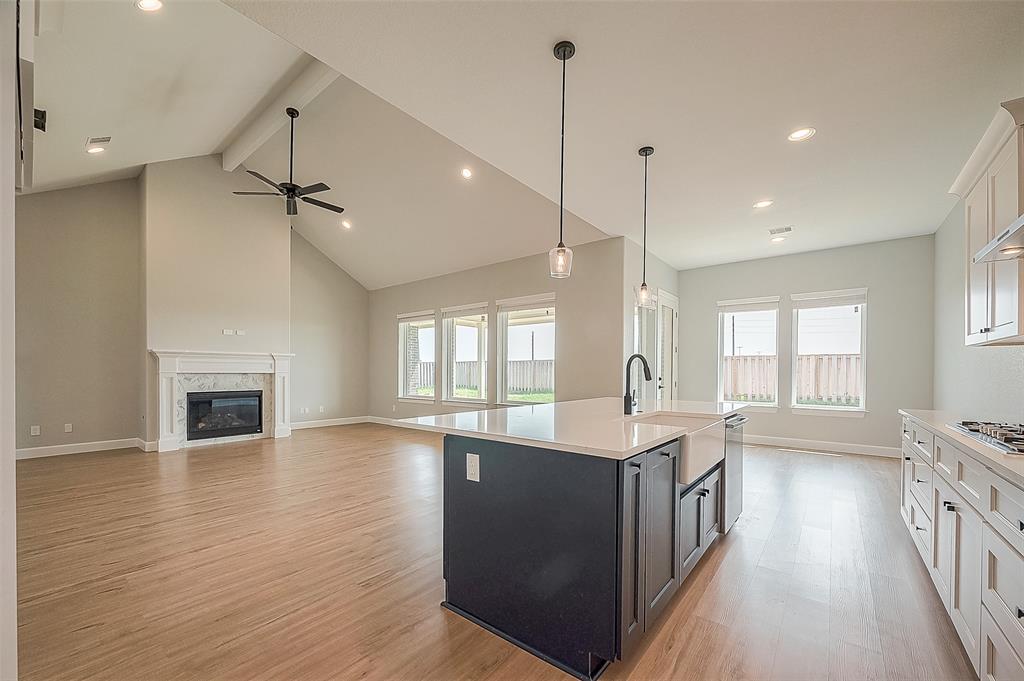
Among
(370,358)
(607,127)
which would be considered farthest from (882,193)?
(370,358)

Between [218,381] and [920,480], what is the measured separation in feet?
26.9

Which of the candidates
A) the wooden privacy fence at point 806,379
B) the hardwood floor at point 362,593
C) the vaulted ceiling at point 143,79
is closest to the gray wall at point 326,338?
the vaulted ceiling at point 143,79

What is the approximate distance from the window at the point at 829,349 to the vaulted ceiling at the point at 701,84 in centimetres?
198

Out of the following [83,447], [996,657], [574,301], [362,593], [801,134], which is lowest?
[83,447]

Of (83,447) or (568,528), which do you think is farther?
(83,447)

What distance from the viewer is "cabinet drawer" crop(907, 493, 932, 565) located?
2.51m

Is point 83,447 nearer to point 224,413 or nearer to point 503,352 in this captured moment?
point 224,413

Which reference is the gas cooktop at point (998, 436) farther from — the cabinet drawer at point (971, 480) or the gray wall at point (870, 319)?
the gray wall at point (870, 319)

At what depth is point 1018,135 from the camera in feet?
6.66

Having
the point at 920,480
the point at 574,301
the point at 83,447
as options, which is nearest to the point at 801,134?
the point at 920,480

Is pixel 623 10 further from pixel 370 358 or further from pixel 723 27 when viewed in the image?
pixel 370 358

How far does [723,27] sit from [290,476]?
17.6 feet

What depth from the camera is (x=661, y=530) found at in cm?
207

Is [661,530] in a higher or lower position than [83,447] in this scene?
higher
